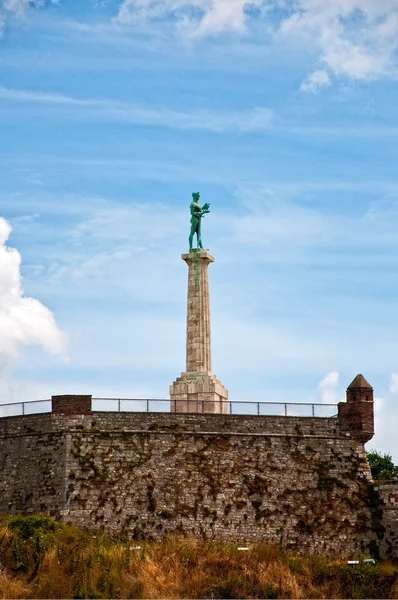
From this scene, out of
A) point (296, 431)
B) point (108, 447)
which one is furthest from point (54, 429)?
point (296, 431)

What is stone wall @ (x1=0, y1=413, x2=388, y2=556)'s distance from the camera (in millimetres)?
60312

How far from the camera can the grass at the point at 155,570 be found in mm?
55250

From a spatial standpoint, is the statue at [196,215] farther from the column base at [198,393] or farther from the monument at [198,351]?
the column base at [198,393]

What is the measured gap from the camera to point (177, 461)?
61.8 m

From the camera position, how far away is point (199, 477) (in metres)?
61.4

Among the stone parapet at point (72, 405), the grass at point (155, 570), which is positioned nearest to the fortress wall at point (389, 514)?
the grass at point (155, 570)

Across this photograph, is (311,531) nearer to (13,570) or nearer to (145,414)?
(145,414)

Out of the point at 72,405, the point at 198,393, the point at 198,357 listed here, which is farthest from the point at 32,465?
the point at 198,357

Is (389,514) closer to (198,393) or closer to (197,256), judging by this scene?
(198,393)

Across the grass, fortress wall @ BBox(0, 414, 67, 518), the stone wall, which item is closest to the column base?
the stone wall

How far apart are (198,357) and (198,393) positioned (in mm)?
2069

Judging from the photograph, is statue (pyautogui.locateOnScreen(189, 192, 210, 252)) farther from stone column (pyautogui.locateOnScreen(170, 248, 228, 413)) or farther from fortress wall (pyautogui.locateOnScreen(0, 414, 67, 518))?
fortress wall (pyautogui.locateOnScreen(0, 414, 67, 518))

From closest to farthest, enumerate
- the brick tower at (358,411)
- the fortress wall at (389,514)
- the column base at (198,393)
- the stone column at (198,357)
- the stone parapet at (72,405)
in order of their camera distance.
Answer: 1. the fortress wall at (389,514)
2. the stone parapet at (72,405)
3. the brick tower at (358,411)
4. the column base at (198,393)
5. the stone column at (198,357)

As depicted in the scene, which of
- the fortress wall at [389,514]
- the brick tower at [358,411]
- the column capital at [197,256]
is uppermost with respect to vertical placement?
the column capital at [197,256]
